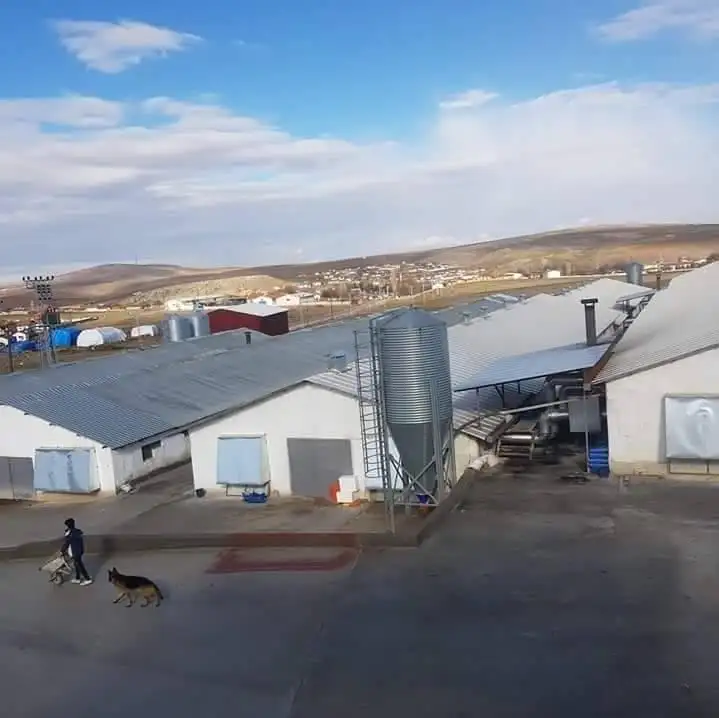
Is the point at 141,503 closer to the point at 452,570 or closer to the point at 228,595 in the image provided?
the point at 228,595

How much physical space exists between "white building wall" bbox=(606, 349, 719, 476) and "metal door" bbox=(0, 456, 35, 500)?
1763 centimetres

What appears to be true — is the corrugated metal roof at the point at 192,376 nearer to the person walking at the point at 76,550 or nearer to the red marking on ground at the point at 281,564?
the red marking on ground at the point at 281,564

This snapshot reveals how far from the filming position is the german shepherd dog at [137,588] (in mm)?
14594

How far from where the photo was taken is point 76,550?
16.1m

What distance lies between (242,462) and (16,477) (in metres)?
8.81

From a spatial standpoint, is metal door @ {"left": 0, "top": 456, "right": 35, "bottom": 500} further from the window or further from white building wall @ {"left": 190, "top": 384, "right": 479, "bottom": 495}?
white building wall @ {"left": 190, "top": 384, "right": 479, "bottom": 495}

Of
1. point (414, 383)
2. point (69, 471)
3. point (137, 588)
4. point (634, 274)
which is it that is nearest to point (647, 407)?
point (414, 383)

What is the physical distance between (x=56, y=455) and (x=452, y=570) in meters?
14.6

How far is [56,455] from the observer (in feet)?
81.3

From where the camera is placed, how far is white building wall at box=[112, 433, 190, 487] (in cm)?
2511

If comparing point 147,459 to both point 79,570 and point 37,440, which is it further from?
point 79,570

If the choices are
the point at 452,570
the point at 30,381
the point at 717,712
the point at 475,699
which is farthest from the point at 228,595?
the point at 30,381

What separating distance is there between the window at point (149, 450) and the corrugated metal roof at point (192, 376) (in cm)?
35

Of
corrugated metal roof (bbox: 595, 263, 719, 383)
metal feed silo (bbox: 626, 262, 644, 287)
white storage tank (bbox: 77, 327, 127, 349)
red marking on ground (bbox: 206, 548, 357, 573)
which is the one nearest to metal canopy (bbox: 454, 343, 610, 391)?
corrugated metal roof (bbox: 595, 263, 719, 383)
